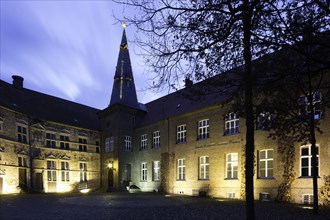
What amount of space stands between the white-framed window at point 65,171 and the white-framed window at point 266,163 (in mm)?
19299

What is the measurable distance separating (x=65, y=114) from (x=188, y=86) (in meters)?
27.4

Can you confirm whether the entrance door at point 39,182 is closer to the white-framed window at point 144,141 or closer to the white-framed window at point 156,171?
the white-framed window at point 144,141

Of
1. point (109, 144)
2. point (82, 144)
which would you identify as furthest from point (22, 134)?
point (109, 144)

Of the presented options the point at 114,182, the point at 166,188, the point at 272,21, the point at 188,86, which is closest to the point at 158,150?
the point at 166,188

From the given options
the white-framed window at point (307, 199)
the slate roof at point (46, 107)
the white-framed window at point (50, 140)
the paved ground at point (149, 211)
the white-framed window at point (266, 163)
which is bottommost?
the white-framed window at point (307, 199)

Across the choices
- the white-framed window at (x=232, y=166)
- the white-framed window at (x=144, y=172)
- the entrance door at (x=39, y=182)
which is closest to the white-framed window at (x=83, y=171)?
the entrance door at (x=39, y=182)

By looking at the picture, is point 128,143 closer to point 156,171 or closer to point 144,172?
point 144,172

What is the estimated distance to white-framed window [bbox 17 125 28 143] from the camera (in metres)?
26.2

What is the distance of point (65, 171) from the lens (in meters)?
30.1

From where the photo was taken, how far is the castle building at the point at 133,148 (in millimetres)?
18609

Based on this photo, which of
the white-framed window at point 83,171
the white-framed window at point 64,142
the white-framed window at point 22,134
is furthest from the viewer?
the white-framed window at point 83,171

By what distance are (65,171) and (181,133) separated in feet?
41.4

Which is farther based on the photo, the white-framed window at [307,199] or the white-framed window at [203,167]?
the white-framed window at [203,167]

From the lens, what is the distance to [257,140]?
19.1m
